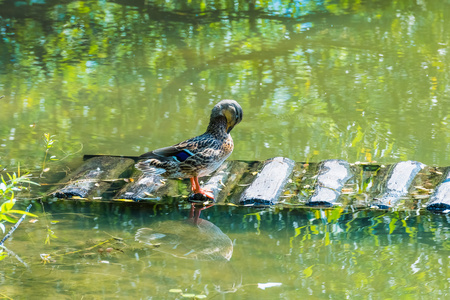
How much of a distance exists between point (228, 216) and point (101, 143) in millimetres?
2259

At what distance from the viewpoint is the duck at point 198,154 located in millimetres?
4973

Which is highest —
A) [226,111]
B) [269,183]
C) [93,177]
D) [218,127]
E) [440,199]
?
[226,111]

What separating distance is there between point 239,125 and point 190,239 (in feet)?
9.07

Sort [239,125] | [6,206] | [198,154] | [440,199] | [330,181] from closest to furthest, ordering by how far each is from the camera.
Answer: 1. [6,206]
2. [440,199]
3. [198,154]
4. [330,181]
5. [239,125]

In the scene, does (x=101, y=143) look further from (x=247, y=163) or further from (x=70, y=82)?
(x=70, y=82)

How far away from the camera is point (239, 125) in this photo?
7.05m

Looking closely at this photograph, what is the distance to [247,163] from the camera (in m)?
5.84

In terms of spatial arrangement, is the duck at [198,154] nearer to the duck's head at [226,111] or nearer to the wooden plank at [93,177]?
the duck's head at [226,111]

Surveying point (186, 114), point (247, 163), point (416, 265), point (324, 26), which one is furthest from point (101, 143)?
point (324, 26)

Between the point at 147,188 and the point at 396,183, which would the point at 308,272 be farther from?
the point at 147,188

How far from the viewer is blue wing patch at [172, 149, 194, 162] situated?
16.3ft

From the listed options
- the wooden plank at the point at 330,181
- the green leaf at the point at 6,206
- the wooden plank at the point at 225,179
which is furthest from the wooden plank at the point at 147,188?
the green leaf at the point at 6,206

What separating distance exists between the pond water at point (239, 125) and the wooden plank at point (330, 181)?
150 millimetres

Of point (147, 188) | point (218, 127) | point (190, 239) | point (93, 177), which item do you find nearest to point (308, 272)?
point (190, 239)
